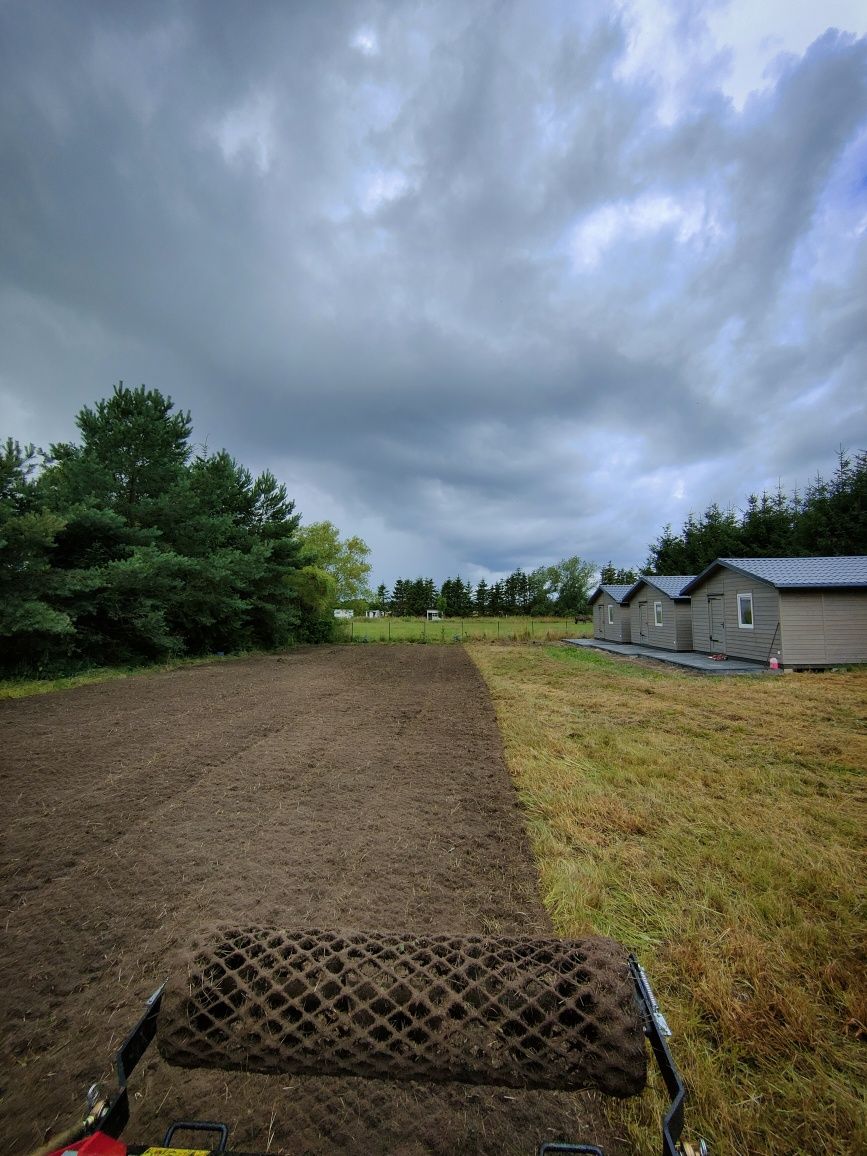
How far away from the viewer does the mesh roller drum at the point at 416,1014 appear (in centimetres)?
121

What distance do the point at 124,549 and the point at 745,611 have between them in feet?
67.4

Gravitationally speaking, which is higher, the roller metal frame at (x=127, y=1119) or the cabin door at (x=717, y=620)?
the cabin door at (x=717, y=620)

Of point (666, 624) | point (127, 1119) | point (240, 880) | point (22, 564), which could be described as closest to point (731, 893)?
point (240, 880)

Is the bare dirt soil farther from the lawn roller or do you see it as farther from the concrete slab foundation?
the concrete slab foundation

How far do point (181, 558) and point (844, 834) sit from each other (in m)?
16.1

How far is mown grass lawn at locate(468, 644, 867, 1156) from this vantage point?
65.7 inches

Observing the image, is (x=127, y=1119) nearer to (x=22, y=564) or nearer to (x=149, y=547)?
(x=22, y=564)

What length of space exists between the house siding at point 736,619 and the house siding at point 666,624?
Result: 0.48m

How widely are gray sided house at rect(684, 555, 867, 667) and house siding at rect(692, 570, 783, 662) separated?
0.03 meters

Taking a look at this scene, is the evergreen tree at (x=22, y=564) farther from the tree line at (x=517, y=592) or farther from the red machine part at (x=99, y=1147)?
the tree line at (x=517, y=592)

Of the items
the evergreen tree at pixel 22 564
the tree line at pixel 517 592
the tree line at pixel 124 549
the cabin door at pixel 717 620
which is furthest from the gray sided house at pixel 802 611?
the tree line at pixel 517 592

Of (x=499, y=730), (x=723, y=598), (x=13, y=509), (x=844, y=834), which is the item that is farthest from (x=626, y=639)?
(x=13, y=509)

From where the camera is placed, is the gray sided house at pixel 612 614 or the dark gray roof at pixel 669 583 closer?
the dark gray roof at pixel 669 583

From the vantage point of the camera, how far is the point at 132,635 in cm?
1565
